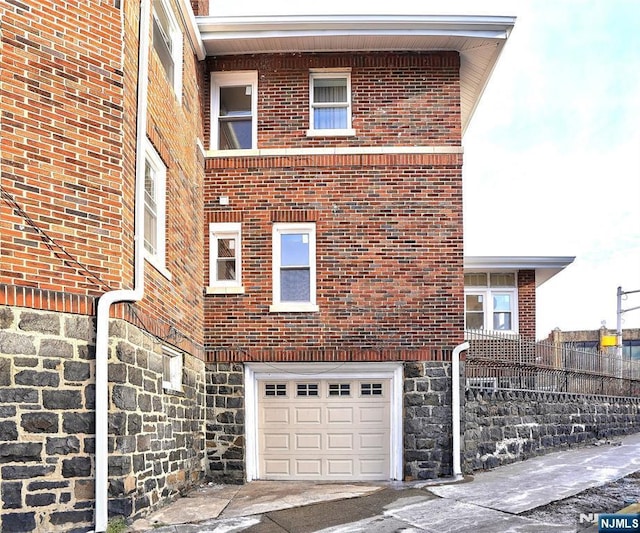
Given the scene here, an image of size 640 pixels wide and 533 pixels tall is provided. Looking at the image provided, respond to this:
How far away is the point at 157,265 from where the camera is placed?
971cm

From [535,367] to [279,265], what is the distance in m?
7.24

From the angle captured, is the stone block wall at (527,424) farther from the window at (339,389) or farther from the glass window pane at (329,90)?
the glass window pane at (329,90)

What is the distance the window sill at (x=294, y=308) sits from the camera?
1290 cm

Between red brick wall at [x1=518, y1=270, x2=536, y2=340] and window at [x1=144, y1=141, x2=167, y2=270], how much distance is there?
12758 mm

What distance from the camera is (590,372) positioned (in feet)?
64.1

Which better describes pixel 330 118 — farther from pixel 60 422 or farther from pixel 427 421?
pixel 60 422

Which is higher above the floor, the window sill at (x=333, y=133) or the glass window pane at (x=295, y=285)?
the window sill at (x=333, y=133)

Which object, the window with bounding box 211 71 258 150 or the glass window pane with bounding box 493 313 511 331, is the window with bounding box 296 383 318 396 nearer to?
the window with bounding box 211 71 258 150

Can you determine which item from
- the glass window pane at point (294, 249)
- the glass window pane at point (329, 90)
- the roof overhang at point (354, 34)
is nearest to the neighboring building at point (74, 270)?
the roof overhang at point (354, 34)

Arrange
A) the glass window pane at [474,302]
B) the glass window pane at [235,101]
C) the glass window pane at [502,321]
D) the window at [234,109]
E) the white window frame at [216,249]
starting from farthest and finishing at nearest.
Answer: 1. the glass window pane at [474,302]
2. the glass window pane at [502,321]
3. the glass window pane at [235,101]
4. the window at [234,109]
5. the white window frame at [216,249]

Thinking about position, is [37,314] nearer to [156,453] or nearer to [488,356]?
[156,453]

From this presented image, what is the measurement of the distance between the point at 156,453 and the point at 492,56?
927cm

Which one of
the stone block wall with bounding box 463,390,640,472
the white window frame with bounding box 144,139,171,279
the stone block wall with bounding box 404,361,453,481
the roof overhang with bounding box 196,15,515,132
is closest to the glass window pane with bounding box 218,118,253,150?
the roof overhang with bounding box 196,15,515,132

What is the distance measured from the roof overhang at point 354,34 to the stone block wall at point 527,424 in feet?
21.5
